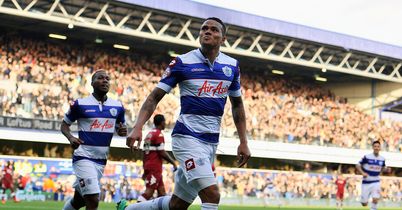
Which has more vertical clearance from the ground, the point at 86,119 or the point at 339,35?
the point at 339,35

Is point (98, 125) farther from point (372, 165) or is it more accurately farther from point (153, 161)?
point (372, 165)

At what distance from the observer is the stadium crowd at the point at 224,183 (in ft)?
103

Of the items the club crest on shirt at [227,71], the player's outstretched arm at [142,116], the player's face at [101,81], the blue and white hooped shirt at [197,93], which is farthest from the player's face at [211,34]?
the player's face at [101,81]

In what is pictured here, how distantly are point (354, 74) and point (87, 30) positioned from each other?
757 inches

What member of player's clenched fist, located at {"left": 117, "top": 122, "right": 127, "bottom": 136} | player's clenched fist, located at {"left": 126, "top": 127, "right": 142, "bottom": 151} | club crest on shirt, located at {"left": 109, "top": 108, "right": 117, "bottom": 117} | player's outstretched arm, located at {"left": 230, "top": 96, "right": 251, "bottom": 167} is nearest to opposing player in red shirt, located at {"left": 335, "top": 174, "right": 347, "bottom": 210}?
player's clenched fist, located at {"left": 117, "top": 122, "right": 127, "bottom": 136}

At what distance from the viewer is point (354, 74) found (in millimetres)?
51312

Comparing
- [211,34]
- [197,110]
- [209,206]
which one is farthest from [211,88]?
[209,206]

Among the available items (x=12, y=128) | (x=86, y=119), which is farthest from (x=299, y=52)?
(x=86, y=119)

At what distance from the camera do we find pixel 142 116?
26.2 ft

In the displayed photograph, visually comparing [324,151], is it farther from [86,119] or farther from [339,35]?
[86,119]

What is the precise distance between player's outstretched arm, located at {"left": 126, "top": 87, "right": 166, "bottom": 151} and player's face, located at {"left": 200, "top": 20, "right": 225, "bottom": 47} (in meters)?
0.73

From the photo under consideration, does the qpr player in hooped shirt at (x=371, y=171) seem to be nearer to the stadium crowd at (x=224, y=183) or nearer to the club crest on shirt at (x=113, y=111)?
the stadium crowd at (x=224, y=183)

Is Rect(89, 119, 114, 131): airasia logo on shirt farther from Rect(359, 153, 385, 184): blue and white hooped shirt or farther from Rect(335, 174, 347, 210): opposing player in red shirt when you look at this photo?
Rect(335, 174, 347, 210): opposing player in red shirt

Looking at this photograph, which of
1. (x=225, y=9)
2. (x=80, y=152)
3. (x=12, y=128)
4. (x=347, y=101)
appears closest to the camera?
(x=80, y=152)
